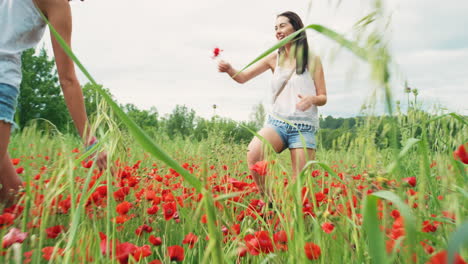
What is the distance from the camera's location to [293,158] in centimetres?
276

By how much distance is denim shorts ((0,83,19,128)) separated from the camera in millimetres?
1573

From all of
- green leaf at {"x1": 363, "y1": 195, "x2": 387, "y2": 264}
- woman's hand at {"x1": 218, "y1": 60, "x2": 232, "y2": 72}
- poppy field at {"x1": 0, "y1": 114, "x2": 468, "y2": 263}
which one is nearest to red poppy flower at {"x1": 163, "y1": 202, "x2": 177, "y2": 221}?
poppy field at {"x1": 0, "y1": 114, "x2": 468, "y2": 263}

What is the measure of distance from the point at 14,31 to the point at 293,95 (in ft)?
6.35

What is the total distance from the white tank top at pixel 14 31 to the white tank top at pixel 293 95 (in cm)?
169

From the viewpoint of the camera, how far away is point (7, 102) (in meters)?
1.61

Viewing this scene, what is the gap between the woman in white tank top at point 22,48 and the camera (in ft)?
5.16

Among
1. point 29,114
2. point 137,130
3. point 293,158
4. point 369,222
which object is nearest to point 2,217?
point 137,130

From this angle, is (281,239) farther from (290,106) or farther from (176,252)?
(290,106)

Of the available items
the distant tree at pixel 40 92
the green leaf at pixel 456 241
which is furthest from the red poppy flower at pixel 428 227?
the distant tree at pixel 40 92

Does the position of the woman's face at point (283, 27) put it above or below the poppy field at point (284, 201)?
above

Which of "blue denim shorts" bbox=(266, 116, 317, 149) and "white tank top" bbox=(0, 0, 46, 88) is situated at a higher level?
"white tank top" bbox=(0, 0, 46, 88)

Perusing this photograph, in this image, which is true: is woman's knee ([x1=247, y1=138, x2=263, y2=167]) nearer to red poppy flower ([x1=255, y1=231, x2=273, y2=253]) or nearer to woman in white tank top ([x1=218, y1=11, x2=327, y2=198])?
woman in white tank top ([x1=218, y1=11, x2=327, y2=198])

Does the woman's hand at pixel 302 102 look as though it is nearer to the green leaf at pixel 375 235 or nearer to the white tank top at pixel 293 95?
the white tank top at pixel 293 95

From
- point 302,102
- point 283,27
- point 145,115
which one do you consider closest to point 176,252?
point 302,102
